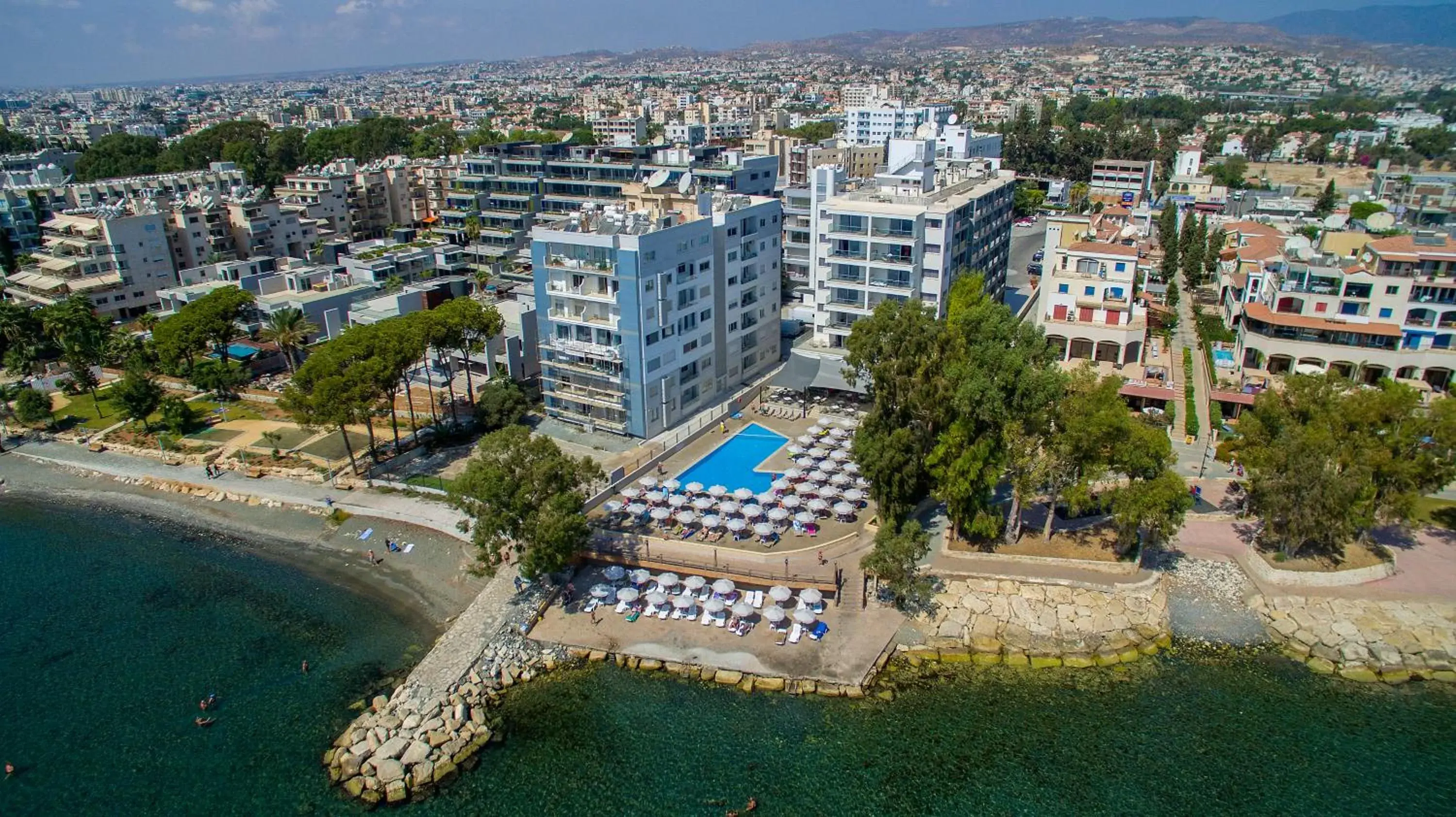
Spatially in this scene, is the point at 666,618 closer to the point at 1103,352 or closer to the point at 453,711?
the point at 453,711

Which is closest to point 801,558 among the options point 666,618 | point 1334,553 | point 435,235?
point 666,618

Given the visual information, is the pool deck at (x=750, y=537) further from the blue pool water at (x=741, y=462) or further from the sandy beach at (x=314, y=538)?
the sandy beach at (x=314, y=538)

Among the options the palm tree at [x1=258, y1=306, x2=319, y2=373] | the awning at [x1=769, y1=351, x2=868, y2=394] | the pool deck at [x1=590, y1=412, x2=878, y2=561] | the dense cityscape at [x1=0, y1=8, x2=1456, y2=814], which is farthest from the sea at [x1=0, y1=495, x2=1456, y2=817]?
the palm tree at [x1=258, y1=306, x2=319, y2=373]

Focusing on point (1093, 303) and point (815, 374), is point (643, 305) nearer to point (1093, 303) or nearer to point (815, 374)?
point (815, 374)

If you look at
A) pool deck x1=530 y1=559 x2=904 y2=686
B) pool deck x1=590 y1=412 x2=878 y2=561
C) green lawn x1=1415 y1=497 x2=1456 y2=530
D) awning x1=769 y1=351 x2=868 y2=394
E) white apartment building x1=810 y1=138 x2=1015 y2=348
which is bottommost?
pool deck x1=530 y1=559 x2=904 y2=686

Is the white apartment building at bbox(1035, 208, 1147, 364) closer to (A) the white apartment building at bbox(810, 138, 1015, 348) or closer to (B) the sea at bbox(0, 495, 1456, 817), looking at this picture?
(A) the white apartment building at bbox(810, 138, 1015, 348)
